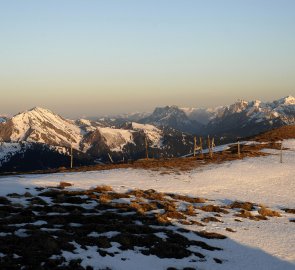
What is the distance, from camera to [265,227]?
35250 millimetres

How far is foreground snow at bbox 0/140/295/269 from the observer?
86.1ft

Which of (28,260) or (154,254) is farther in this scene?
(154,254)

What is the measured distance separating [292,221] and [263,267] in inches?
588

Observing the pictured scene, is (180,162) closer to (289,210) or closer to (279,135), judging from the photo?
(289,210)

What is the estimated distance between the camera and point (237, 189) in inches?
2133

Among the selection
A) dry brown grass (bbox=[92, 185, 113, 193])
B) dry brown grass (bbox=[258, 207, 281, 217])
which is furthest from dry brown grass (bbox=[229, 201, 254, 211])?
dry brown grass (bbox=[92, 185, 113, 193])

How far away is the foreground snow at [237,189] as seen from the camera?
2623 centimetres

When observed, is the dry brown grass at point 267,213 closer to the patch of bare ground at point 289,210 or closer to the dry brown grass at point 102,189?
the patch of bare ground at point 289,210

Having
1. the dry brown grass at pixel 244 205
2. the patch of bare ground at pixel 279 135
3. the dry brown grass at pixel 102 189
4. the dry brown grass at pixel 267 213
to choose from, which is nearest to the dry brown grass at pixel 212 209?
the dry brown grass at pixel 244 205

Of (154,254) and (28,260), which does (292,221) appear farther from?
(28,260)

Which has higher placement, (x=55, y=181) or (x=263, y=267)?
(x=55, y=181)

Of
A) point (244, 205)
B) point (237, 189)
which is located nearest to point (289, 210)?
point (244, 205)

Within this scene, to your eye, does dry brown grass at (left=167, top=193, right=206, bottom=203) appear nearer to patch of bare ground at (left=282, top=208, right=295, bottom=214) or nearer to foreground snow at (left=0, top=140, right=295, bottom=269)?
foreground snow at (left=0, top=140, right=295, bottom=269)

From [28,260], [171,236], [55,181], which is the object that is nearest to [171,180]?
[55,181]
